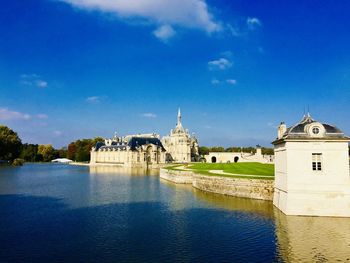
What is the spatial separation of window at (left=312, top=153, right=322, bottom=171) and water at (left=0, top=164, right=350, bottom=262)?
10.2ft

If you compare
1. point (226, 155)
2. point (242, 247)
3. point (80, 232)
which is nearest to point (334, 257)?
point (242, 247)

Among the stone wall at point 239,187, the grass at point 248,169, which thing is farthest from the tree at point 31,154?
the stone wall at point 239,187

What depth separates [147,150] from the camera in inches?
3792

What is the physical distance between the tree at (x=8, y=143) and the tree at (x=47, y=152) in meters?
34.7

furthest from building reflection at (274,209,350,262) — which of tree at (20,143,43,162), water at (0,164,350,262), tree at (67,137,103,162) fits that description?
tree at (20,143,43,162)

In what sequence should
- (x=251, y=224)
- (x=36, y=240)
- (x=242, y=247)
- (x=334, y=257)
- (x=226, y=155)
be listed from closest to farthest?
(x=334, y=257) < (x=242, y=247) < (x=36, y=240) < (x=251, y=224) < (x=226, y=155)

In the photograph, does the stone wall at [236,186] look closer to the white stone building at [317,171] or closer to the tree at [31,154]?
the white stone building at [317,171]

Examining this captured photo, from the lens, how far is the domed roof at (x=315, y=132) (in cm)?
2050

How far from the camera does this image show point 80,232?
57.3ft

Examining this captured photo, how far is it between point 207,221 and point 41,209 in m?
12.4

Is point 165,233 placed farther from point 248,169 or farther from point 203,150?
point 203,150

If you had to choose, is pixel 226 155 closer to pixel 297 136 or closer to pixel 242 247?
pixel 297 136

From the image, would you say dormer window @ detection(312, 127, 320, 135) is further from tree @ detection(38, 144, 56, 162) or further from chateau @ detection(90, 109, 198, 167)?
tree @ detection(38, 144, 56, 162)

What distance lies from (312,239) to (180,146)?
8991 centimetres
